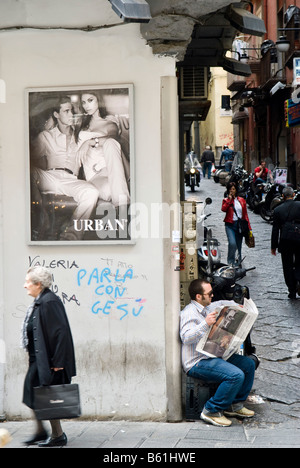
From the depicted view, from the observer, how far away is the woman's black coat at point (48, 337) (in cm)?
527

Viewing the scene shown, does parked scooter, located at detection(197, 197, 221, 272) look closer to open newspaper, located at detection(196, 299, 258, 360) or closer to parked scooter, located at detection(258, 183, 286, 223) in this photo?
open newspaper, located at detection(196, 299, 258, 360)

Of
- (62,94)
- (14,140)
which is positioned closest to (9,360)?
(14,140)

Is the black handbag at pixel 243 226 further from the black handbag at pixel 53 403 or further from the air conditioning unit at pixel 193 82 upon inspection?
the black handbag at pixel 53 403

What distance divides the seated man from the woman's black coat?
129cm

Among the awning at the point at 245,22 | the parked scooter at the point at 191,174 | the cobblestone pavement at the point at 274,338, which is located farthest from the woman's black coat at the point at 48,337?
the parked scooter at the point at 191,174

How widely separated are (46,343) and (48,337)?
0.16 ft

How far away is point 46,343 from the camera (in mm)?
5316

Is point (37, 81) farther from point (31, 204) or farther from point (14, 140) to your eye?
point (31, 204)

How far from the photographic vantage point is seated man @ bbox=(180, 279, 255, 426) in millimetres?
5996

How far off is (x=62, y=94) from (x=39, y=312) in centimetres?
210

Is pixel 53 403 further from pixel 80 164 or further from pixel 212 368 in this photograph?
pixel 80 164

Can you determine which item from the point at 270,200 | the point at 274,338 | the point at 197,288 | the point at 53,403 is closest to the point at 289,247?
the point at 274,338

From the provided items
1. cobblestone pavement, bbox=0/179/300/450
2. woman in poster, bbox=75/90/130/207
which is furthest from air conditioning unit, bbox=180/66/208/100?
woman in poster, bbox=75/90/130/207

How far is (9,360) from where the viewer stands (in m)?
6.38
